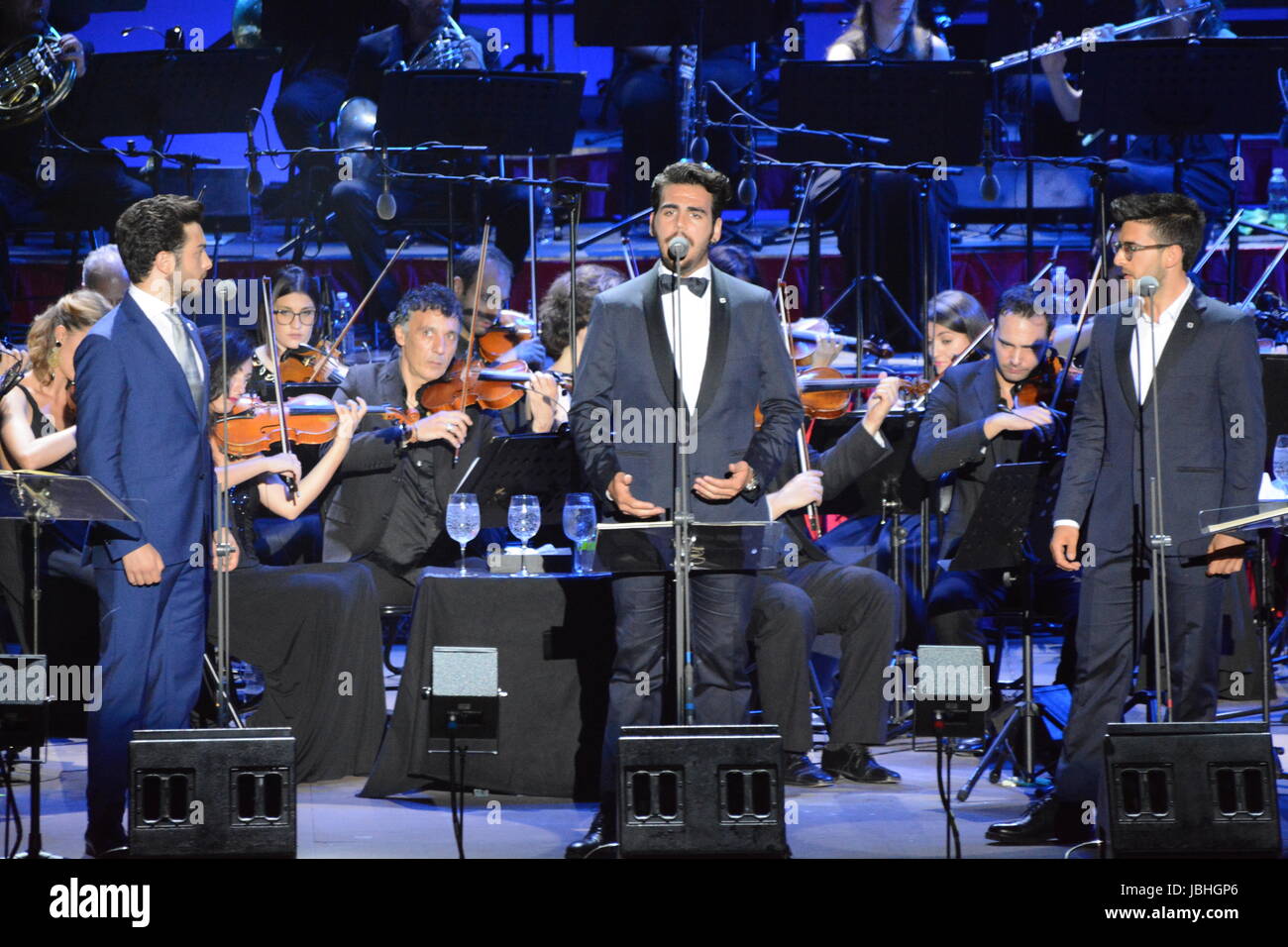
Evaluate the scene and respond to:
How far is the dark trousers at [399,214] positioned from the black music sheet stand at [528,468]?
11.2 ft

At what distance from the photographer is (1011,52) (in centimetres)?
865

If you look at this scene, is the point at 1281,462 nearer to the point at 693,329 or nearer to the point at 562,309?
the point at 693,329

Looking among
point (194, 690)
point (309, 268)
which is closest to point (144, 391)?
point (194, 690)

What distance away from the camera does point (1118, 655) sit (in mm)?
4363

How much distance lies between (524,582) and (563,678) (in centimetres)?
33

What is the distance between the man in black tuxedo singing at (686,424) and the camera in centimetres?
414

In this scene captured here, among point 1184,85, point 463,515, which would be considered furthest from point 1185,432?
point 1184,85

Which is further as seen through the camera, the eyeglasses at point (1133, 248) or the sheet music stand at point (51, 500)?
the eyeglasses at point (1133, 248)

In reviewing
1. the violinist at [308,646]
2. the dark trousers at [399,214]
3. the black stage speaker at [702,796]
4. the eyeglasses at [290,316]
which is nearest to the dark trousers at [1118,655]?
the black stage speaker at [702,796]

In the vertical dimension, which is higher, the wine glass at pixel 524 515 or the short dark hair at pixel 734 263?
the short dark hair at pixel 734 263

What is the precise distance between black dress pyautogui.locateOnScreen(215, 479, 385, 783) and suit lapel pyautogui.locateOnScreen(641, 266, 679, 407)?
1.59 meters

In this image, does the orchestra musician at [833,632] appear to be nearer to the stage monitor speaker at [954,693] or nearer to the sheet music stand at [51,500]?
the stage monitor speaker at [954,693]
